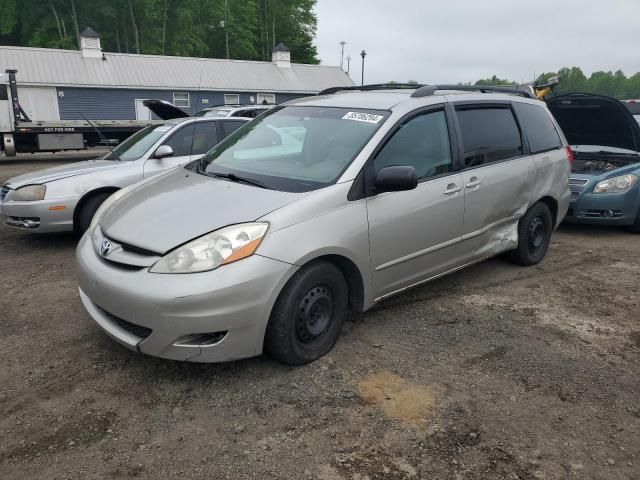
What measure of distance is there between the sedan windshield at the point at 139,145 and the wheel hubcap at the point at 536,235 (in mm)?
4616

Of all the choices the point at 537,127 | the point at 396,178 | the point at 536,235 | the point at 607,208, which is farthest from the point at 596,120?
the point at 396,178

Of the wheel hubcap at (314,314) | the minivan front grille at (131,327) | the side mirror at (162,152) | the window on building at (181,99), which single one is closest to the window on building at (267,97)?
the window on building at (181,99)

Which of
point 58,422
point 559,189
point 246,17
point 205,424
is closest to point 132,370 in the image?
point 58,422

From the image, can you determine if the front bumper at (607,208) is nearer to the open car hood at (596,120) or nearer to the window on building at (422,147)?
the open car hood at (596,120)

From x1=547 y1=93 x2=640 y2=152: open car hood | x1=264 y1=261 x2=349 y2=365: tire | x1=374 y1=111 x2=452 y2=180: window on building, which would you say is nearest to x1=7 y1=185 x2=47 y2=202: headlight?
x1=264 y1=261 x2=349 y2=365: tire

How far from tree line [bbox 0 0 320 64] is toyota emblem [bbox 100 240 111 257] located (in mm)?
37125

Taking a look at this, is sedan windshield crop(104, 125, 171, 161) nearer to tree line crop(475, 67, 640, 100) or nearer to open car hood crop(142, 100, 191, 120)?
open car hood crop(142, 100, 191, 120)

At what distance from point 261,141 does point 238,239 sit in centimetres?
148

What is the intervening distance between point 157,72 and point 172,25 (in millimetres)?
13284

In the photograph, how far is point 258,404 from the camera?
297 centimetres

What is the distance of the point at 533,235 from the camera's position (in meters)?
5.40

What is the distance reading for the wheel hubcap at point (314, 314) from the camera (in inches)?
128

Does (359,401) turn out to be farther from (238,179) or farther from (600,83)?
(600,83)

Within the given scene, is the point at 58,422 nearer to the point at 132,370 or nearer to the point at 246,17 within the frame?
the point at 132,370
